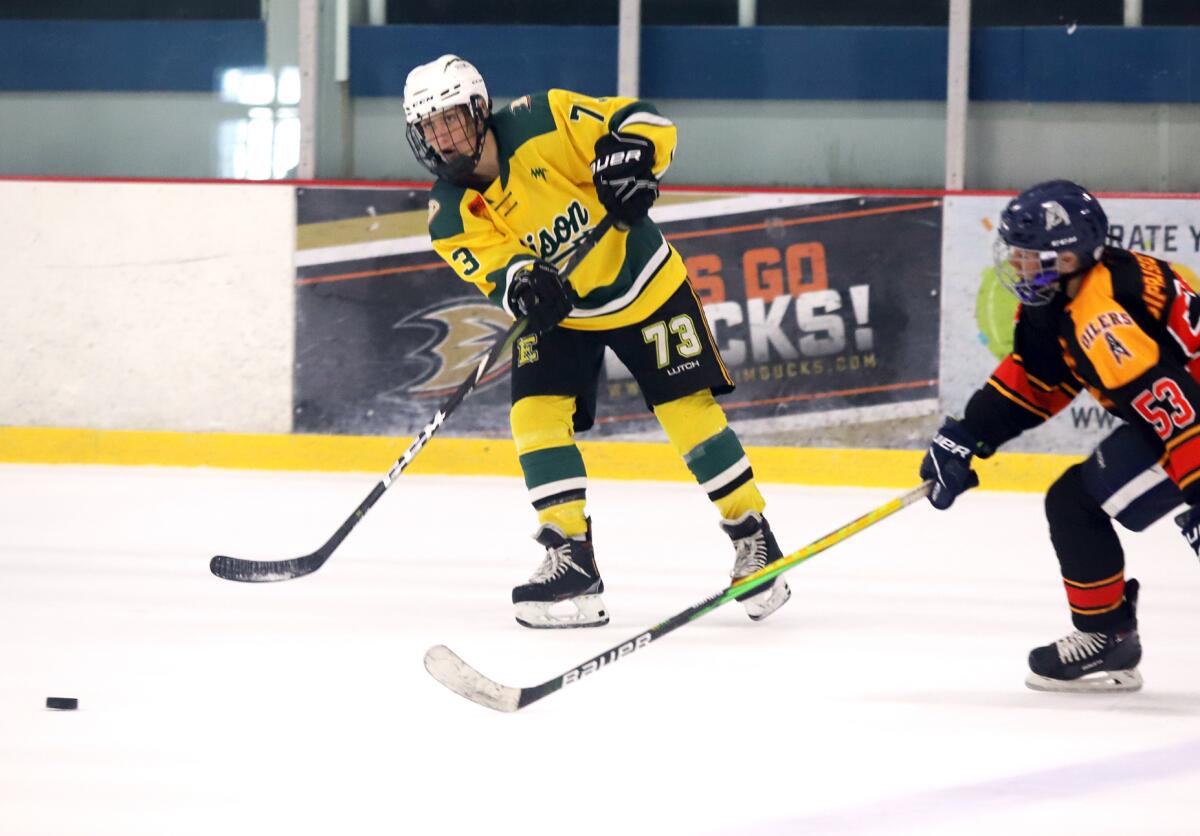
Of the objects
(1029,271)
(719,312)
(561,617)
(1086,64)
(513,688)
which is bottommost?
(561,617)

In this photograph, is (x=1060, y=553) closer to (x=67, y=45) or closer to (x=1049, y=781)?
(x=1049, y=781)

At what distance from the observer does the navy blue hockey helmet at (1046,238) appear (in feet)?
7.15

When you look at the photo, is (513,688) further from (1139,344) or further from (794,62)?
(794,62)

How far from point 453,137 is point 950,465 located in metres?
1.10

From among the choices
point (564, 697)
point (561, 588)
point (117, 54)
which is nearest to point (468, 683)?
point (564, 697)

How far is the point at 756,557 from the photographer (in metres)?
3.01

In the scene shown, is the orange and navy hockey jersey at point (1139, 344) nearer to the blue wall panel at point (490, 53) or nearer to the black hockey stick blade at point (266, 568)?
the black hockey stick blade at point (266, 568)

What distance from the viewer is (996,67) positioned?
19.0 ft

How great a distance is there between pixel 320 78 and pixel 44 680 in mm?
3943

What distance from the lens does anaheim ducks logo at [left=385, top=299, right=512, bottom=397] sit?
5324 mm

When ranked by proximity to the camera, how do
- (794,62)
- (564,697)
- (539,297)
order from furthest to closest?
(794,62)
(539,297)
(564,697)

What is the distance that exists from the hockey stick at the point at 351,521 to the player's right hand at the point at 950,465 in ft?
2.88

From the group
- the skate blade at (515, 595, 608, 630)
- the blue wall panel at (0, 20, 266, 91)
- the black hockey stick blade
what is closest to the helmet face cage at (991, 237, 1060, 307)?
the skate blade at (515, 595, 608, 630)

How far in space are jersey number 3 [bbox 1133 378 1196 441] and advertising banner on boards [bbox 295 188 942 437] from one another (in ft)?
10.2
